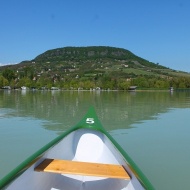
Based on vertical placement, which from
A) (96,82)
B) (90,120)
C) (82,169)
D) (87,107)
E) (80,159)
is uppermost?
(96,82)

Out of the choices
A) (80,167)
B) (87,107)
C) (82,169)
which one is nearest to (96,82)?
(87,107)

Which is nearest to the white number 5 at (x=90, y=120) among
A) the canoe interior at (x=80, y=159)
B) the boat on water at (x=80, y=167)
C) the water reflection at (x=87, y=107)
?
the boat on water at (x=80, y=167)

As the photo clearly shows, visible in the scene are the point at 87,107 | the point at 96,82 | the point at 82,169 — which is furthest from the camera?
the point at 96,82

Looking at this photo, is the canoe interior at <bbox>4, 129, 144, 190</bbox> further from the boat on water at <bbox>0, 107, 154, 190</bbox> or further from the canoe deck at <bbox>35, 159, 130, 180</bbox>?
the canoe deck at <bbox>35, 159, 130, 180</bbox>

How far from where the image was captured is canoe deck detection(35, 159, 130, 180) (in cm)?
635

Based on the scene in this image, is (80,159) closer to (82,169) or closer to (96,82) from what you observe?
(82,169)

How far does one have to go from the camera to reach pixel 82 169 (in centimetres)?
663

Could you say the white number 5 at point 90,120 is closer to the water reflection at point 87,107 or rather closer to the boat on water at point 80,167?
the boat on water at point 80,167

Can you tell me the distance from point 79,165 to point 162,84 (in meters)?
142

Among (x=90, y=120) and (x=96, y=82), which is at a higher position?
(x=96, y=82)

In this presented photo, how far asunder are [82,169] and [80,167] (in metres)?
0.15

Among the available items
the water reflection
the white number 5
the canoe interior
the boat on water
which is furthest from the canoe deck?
the water reflection

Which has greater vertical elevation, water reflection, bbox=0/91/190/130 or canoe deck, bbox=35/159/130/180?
canoe deck, bbox=35/159/130/180

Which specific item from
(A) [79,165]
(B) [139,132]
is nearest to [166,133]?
(B) [139,132]
